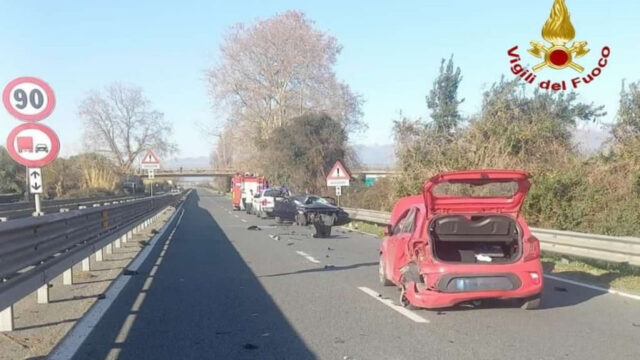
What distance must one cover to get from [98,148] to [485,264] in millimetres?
91310

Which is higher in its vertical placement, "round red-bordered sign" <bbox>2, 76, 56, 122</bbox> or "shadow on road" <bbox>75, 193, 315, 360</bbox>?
"round red-bordered sign" <bbox>2, 76, 56, 122</bbox>

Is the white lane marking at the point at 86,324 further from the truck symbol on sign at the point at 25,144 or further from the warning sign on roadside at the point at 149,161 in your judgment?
the warning sign on roadside at the point at 149,161

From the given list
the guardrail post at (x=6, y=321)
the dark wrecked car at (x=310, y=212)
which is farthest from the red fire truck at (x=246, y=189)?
the guardrail post at (x=6, y=321)

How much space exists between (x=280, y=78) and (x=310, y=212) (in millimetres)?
28967

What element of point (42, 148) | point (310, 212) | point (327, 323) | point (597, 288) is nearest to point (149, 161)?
point (310, 212)

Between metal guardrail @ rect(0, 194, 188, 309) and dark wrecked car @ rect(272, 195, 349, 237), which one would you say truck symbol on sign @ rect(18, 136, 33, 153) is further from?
dark wrecked car @ rect(272, 195, 349, 237)

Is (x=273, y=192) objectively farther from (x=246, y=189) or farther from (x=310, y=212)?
(x=246, y=189)

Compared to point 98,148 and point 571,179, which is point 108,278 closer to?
point 571,179

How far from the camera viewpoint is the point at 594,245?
11.2m

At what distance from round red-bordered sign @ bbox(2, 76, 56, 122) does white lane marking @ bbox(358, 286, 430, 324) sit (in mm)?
5356

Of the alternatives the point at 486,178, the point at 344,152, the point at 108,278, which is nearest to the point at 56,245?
the point at 108,278

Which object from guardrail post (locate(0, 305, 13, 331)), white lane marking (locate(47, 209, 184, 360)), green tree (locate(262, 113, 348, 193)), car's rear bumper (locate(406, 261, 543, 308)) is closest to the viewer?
white lane marking (locate(47, 209, 184, 360))

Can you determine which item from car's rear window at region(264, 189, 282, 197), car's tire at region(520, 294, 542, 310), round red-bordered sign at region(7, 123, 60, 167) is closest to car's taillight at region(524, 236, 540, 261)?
car's tire at region(520, 294, 542, 310)

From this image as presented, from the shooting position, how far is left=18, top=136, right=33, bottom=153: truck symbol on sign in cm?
834
